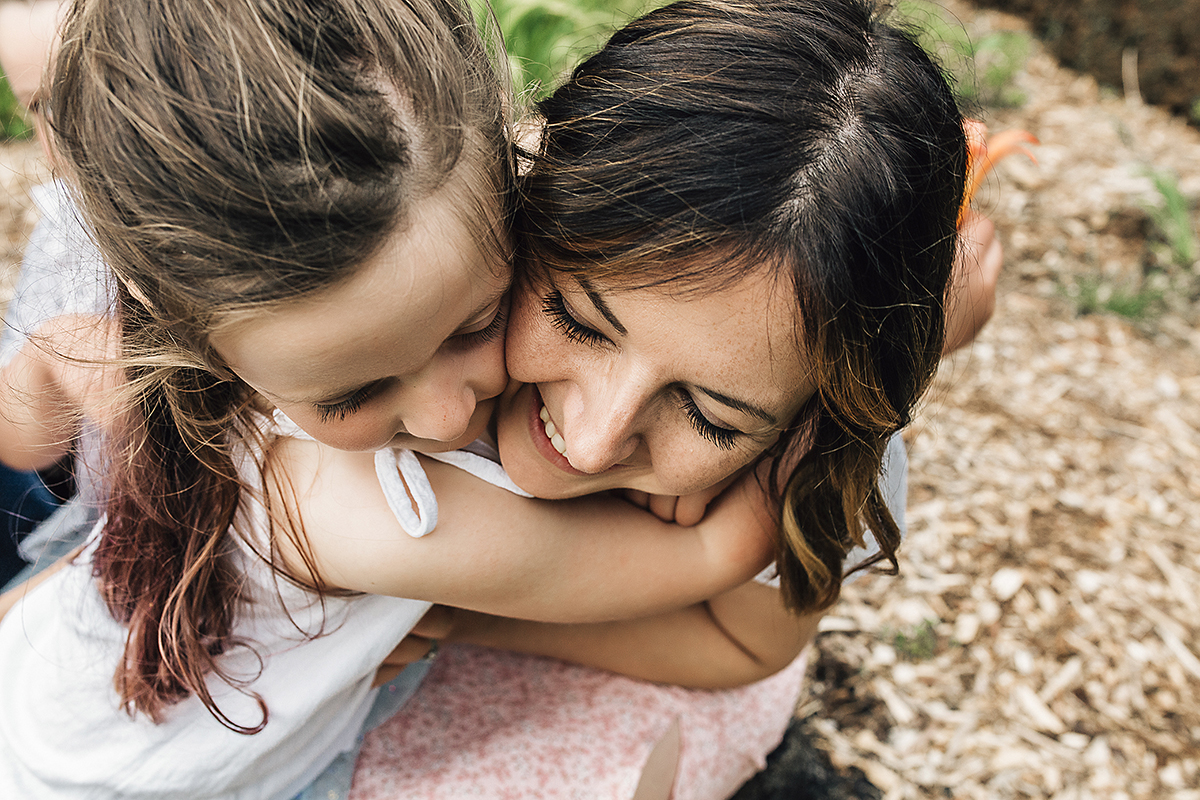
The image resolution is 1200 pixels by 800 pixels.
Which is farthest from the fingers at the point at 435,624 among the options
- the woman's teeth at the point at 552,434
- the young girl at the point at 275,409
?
the woman's teeth at the point at 552,434

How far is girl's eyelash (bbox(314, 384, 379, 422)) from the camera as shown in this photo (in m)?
1.27

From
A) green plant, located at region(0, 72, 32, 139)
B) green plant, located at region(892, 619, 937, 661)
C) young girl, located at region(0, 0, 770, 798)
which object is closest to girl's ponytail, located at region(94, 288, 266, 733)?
young girl, located at region(0, 0, 770, 798)

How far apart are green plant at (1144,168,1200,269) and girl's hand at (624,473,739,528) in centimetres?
303

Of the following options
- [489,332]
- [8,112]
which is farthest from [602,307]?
[8,112]

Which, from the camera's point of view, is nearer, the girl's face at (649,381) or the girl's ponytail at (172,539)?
the girl's face at (649,381)

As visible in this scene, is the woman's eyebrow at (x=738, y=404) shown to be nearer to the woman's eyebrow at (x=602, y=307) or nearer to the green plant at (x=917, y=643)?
the woman's eyebrow at (x=602, y=307)

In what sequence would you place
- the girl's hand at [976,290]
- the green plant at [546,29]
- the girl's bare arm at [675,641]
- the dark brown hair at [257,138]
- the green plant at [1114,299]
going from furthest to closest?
the green plant at [1114,299]
the green plant at [546,29]
the girl's hand at [976,290]
the girl's bare arm at [675,641]
the dark brown hair at [257,138]

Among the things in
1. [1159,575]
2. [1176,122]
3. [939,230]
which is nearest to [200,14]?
[939,230]

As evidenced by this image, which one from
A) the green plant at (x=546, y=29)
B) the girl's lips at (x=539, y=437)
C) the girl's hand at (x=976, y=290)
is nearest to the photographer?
the girl's lips at (x=539, y=437)

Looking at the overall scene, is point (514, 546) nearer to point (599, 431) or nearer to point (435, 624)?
point (599, 431)

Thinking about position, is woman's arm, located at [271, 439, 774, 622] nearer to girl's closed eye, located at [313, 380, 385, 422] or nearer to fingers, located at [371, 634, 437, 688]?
girl's closed eye, located at [313, 380, 385, 422]

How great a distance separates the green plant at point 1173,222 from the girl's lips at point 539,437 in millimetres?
3396

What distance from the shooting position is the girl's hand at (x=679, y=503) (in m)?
1.72

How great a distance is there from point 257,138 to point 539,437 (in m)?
0.68
